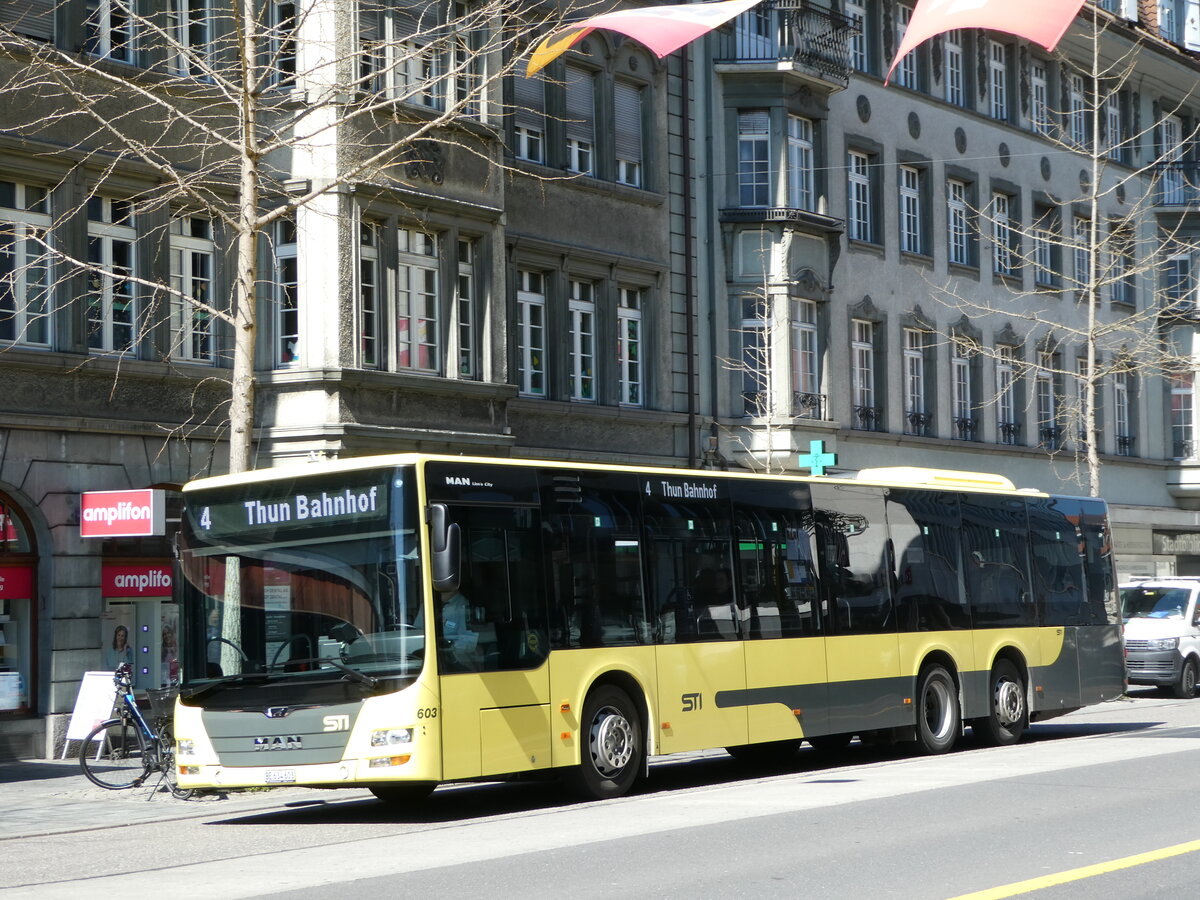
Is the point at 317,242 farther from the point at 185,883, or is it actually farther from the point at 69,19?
the point at 185,883

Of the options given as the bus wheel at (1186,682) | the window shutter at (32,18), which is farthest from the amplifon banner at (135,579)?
the bus wheel at (1186,682)

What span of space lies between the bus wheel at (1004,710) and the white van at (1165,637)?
29.5ft

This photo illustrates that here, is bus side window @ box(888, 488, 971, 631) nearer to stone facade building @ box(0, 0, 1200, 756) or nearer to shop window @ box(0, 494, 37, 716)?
stone facade building @ box(0, 0, 1200, 756)

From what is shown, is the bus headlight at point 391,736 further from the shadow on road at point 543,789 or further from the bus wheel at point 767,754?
the bus wheel at point 767,754

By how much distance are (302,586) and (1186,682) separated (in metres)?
20.3

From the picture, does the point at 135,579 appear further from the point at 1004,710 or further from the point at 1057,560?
the point at 1057,560

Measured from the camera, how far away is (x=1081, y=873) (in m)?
9.77

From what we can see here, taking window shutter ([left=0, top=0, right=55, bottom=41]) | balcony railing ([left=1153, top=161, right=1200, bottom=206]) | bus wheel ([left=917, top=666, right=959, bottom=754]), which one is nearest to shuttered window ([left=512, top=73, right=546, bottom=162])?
window shutter ([left=0, top=0, right=55, bottom=41])

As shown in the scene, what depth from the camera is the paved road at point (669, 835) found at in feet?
32.3

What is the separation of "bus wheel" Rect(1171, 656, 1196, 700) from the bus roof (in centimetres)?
957

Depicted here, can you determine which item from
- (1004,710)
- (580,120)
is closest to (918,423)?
(580,120)

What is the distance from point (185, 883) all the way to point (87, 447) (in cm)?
1120

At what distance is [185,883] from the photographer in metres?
10.4

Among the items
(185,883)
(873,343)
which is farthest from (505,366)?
(185,883)
